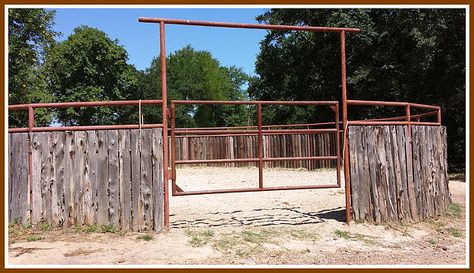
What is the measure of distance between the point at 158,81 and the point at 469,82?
3984 centimetres

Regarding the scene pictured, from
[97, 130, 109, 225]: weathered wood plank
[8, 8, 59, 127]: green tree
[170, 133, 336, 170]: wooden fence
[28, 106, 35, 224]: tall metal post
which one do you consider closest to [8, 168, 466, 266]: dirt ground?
[97, 130, 109, 225]: weathered wood plank

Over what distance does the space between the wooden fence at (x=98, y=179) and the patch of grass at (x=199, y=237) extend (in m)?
0.52

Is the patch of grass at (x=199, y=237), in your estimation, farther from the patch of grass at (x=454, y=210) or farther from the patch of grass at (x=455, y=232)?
the patch of grass at (x=454, y=210)

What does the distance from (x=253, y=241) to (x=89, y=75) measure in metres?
34.9

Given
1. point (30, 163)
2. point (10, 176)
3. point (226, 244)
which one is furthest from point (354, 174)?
point (10, 176)

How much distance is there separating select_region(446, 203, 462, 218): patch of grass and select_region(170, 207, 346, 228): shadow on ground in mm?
2088

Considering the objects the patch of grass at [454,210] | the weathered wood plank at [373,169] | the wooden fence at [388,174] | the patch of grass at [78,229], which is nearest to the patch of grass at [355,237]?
the wooden fence at [388,174]

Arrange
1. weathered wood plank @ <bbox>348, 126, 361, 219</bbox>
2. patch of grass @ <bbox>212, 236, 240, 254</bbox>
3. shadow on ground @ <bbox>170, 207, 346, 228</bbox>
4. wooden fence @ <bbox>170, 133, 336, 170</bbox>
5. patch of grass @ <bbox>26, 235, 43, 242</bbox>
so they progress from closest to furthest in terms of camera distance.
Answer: patch of grass @ <bbox>212, 236, 240, 254</bbox> → patch of grass @ <bbox>26, 235, 43, 242</bbox> → shadow on ground @ <bbox>170, 207, 346, 228</bbox> → weathered wood plank @ <bbox>348, 126, 361, 219</bbox> → wooden fence @ <bbox>170, 133, 336, 170</bbox>

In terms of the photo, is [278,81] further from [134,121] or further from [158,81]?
[158,81]

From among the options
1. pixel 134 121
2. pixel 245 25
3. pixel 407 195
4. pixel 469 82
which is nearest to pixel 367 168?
pixel 407 195

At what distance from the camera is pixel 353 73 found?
65.6ft

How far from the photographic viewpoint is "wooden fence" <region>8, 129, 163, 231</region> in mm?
6289

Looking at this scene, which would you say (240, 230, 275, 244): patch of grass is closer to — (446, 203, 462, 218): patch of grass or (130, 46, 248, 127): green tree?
(446, 203, 462, 218): patch of grass

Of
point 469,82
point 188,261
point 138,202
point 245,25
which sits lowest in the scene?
point 188,261
